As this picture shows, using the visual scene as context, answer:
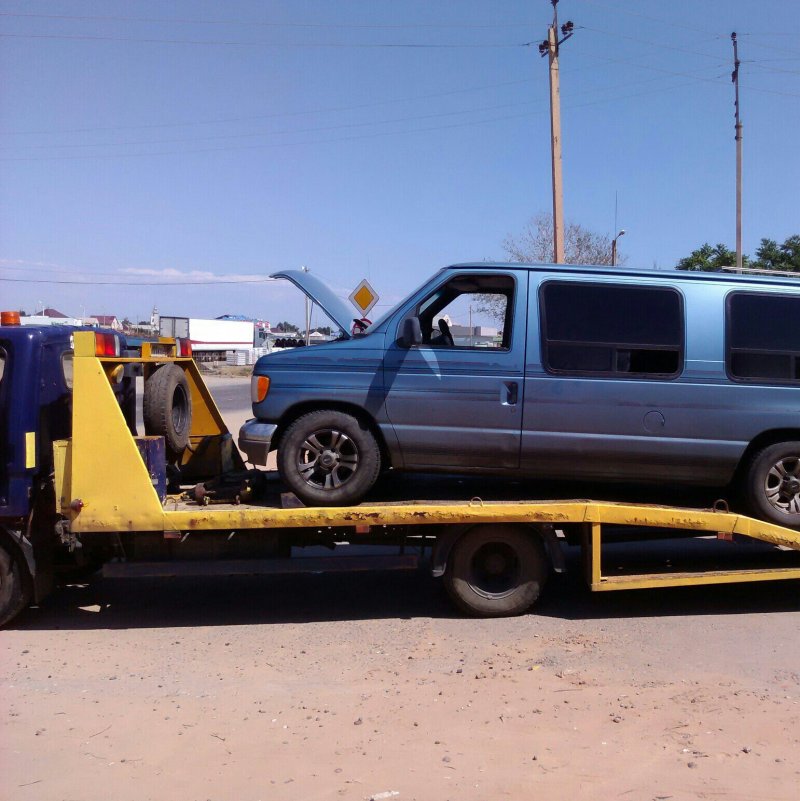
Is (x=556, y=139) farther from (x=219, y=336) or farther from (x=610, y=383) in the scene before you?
(x=219, y=336)

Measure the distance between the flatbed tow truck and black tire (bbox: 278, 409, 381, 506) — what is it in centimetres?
17

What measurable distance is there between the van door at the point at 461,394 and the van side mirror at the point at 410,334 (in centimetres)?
4

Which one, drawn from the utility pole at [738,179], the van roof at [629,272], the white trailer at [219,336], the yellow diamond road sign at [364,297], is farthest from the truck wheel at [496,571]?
the white trailer at [219,336]

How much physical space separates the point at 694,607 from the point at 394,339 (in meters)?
3.28

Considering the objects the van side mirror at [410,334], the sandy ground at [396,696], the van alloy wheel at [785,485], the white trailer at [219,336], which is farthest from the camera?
the white trailer at [219,336]

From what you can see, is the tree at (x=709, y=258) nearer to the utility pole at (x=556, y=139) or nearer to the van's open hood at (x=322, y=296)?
the utility pole at (x=556, y=139)

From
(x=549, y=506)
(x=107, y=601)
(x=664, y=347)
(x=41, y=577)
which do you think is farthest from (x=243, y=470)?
(x=664, y=347)

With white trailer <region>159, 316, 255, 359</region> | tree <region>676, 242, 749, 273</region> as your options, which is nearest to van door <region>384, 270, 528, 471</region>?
tree <region>676, 242, 749, 273</region>

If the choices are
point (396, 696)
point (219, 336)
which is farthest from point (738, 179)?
point (219, 336)

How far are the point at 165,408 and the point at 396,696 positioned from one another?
9.64 ft

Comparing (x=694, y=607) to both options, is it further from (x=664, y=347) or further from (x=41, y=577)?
(x=41, y=577)

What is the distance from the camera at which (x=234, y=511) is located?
566 centimetres

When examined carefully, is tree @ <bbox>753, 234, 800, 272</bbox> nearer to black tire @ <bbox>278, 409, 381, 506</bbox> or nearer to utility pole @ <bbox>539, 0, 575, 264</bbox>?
utility pole @ <bbox>539, 0, 575, 264</bbox>

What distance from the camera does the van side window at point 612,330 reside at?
5820 millimetres
